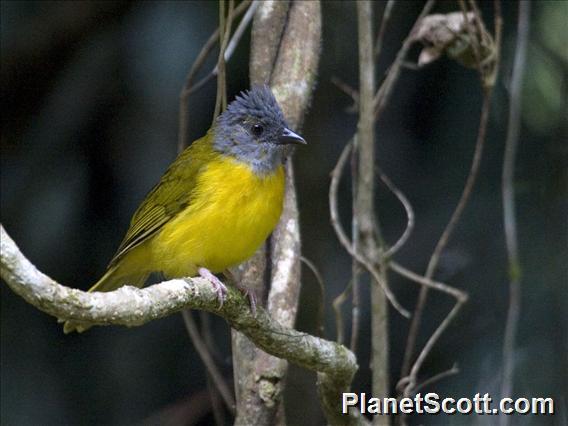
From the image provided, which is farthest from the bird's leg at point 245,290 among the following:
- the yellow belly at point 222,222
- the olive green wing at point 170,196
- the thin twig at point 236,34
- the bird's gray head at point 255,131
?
the thin twig at point 236,34

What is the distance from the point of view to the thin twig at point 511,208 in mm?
4105

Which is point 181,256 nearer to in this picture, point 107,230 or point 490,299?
point 107,230

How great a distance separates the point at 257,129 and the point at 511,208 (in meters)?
1.27

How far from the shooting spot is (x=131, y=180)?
5.04 metres

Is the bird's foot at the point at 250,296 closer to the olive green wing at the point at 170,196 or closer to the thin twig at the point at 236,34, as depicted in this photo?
the olive green wing at the point at 170,196

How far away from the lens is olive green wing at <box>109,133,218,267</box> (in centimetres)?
384

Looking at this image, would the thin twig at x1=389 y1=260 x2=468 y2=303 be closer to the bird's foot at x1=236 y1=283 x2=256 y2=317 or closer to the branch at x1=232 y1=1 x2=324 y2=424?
the branch at x1=232 y1=1 x2=324 y2=424

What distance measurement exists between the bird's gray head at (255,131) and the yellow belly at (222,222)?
113mm

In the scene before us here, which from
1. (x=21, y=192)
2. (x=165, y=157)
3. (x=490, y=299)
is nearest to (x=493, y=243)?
(x=490, y=299)

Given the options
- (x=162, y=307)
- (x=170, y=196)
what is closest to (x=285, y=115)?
(x=170, y=196)

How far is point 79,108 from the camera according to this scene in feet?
16.5

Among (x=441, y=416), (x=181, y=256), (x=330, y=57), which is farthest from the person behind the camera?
(x=330, y=57)

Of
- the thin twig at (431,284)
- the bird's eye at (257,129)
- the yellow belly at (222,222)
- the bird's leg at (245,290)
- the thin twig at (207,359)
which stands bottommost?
the thin twig at (207,359)

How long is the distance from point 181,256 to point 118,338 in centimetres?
153
